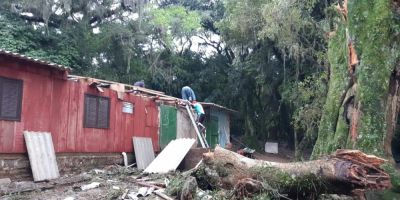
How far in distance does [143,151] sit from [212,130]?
7452 mm

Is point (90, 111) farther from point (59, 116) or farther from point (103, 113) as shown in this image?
point (59, 116)

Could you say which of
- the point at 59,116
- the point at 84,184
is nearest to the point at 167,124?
the point at 59,116

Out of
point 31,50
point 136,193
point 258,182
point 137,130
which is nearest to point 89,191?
point 136,193

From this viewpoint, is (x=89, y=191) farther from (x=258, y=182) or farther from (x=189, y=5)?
(x=189, y=5)

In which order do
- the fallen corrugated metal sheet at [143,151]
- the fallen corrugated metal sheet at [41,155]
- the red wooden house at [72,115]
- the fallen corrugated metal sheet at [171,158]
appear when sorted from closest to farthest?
the red wooden house at [72,115], the fallen corrugated metal sheet at [41,155], the fallen corrugated metal sheet at [171,158], the fallen corrugated metal sheet at [143,151]

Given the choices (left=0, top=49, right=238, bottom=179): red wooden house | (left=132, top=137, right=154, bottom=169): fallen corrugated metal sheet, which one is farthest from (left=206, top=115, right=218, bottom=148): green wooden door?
(left=132, top=137, right=154, bottom=169): fallen corrugated metal sheet

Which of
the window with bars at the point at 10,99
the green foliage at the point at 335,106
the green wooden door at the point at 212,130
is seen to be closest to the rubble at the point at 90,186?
the window with bars at the point at 10,99

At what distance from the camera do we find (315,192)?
19.7ft

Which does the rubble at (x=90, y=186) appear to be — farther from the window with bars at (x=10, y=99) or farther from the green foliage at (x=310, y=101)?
the green foliage at (x=310, y=101)

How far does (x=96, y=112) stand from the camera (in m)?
11.8

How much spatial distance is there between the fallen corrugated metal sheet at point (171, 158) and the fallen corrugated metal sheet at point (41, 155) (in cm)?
276

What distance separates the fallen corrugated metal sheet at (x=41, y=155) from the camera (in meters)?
9.30

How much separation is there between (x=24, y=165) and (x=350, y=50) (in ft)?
24.3

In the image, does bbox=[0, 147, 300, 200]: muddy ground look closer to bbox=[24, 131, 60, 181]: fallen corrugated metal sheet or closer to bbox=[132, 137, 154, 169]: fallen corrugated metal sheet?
bbox=[24, 131, 60, 181]: fallen corrugated metal sheet
